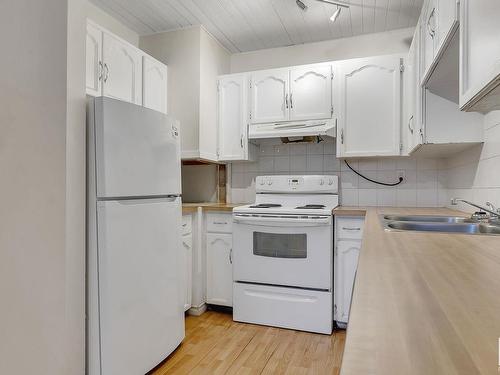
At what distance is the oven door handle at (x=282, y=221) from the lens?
2.36 m

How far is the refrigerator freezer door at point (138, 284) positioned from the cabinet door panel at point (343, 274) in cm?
114

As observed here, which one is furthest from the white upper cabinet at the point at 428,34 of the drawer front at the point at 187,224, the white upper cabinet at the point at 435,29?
the drawer front at the point at 187,224

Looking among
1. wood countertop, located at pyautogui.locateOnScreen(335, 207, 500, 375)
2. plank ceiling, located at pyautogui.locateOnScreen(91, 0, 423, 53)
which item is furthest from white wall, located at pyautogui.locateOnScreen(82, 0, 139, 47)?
wood countertop, located at pyautogui.locateOnScreen(335, 207, 500, 375)

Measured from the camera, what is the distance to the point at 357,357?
34 centimetres

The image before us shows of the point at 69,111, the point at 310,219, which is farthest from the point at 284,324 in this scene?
the point at 69,111

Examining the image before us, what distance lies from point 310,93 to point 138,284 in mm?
1991

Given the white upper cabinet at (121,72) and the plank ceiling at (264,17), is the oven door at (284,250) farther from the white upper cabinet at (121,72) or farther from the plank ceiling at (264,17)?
the plank ceiling at (264,17)

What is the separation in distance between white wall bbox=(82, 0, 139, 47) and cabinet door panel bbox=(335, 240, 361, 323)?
Answer: 2453mm

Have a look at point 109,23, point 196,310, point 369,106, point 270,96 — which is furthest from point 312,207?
point 109,23

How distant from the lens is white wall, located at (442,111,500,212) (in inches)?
67.5

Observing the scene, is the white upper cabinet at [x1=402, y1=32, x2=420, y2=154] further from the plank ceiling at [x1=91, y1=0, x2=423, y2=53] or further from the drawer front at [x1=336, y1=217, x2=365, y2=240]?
the drawer front at [x1=336, y1=217, x2=365, y2=240]

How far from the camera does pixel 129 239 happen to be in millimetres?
1729

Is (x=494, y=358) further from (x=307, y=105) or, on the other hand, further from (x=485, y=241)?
(x=307, y=105)

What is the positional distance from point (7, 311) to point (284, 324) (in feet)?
5.62
